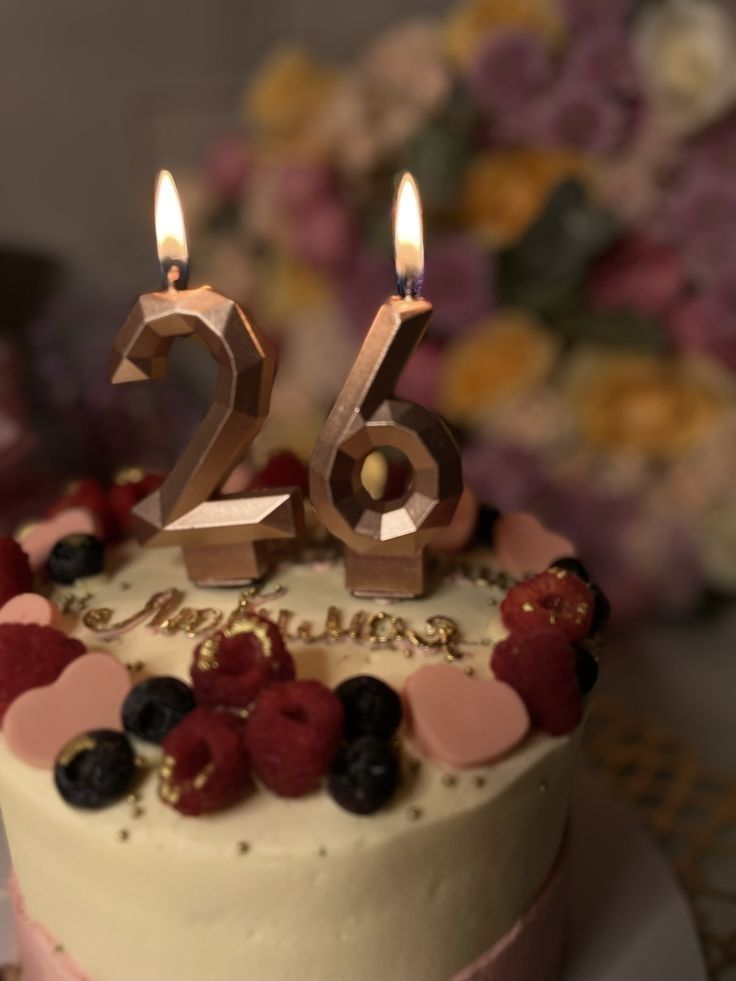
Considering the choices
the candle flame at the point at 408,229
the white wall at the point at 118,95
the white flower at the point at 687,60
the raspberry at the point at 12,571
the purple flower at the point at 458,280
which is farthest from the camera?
the white wall at the point at 118,95

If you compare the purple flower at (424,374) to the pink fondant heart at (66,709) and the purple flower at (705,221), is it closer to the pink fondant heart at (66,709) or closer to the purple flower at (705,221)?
the purple flower at (705,221)

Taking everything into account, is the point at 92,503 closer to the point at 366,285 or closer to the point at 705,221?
the point at 366,285

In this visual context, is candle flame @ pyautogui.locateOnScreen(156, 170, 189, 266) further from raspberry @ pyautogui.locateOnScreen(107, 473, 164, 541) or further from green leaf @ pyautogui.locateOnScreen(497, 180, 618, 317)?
green leaf @ pyautogui.locateOnScreen(497, 180, 618, 317)

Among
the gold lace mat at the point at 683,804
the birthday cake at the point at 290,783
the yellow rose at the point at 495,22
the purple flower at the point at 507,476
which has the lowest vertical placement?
the gold lace mat at the point at 683,804

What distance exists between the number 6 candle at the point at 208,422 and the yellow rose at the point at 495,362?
38.7 inches

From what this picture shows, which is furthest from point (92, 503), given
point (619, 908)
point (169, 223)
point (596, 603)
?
point (619, 908)

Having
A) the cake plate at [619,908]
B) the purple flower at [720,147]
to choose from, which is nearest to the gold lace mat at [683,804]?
the cake plate at [619,908]

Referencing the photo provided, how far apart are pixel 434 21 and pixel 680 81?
2.47ft

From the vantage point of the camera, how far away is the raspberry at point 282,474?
4.21 ft

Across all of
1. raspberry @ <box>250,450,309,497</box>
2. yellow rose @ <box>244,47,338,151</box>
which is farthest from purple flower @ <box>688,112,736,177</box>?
raspberry @ <box>250,450,309,497</box>

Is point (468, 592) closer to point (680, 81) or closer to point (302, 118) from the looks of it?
point (680, 81)

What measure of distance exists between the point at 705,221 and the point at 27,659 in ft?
4.80

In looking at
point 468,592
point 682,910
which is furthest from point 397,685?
point 682,910

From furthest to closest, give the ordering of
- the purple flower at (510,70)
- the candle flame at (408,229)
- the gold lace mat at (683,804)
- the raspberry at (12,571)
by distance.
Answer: the purple flower at (510,70) → the gold lace mat at (683,804) → the raspberry at (12,571) → the candle flame at (408,229)
